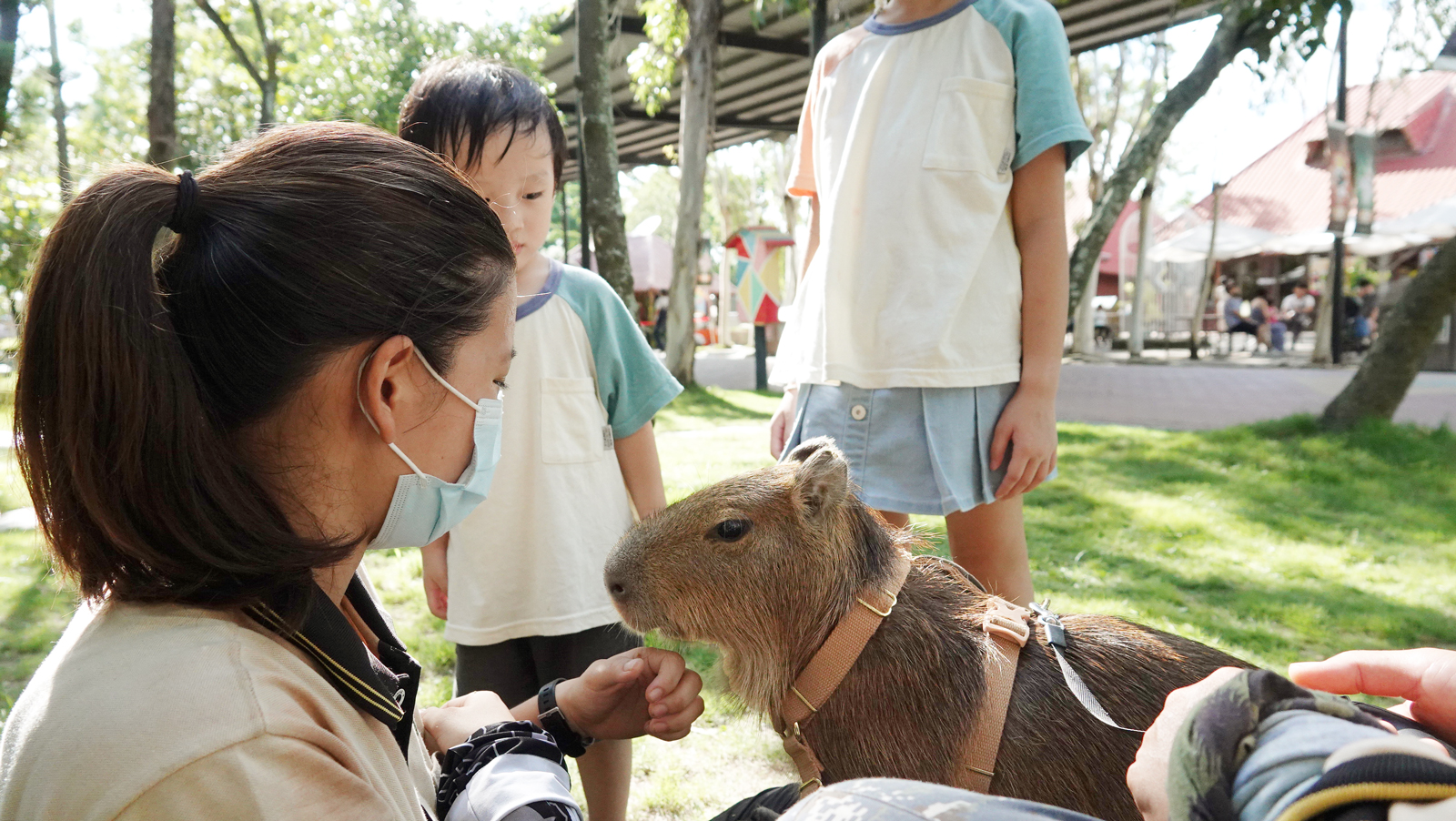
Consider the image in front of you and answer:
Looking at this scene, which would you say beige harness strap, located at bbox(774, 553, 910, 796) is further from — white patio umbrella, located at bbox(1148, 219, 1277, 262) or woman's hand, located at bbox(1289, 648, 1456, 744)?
white patio umbrella, located at bbox(1148, 219, 1277, 262)

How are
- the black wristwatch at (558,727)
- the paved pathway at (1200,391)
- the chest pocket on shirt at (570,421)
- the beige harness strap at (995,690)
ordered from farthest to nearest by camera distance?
the paved pathway at (1200,391) < the chest pocket on shirt at (570,421) < the black wristwatch at (558,727) < the beige harness strap at (995,690)

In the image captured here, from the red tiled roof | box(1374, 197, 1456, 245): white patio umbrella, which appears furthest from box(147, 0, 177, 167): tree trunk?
the red tiled roof

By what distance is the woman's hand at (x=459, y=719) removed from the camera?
1.66m

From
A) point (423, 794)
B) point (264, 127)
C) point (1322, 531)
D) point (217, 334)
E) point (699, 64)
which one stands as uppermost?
point (699, 64)

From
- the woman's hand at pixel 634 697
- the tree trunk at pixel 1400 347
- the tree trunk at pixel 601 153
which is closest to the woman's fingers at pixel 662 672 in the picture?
the woman's hand at pixel 634 697

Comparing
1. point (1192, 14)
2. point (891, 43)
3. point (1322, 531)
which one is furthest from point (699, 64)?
point (891, 43)

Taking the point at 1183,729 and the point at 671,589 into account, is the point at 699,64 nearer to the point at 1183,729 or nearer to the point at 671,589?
the point at 671,589

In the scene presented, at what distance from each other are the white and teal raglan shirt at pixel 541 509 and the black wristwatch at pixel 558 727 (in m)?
0.56

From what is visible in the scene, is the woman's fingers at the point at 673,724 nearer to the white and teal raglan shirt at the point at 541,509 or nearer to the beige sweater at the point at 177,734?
the beige sweater at the point at 177,734

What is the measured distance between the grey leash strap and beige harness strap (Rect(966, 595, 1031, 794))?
0.04 meters

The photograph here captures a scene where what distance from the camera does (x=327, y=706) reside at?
1044 millimetres

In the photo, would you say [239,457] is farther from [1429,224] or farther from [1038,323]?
[1429,224]

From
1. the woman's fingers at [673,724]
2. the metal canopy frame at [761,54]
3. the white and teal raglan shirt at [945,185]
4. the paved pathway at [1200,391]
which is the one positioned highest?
the metal canopy frame at [761,54]

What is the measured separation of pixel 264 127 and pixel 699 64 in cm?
944
